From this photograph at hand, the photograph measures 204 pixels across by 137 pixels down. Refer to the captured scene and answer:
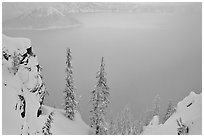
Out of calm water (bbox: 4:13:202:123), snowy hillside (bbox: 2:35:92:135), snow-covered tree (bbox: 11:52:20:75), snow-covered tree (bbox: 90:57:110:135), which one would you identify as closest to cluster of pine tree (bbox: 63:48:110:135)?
snow-covered tree (bbox: 90:57:110:135)

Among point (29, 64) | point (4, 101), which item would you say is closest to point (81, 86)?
point (29, 64)

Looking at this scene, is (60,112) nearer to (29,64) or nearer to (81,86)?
(29,64)

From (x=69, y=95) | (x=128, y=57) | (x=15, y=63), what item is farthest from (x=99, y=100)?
(x=128, y=57)

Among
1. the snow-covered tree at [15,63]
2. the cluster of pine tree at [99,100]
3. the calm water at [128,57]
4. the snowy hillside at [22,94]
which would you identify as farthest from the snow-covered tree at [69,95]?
the calm water at [128,57]

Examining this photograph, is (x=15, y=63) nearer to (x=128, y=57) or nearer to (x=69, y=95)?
(x=69, y=95)

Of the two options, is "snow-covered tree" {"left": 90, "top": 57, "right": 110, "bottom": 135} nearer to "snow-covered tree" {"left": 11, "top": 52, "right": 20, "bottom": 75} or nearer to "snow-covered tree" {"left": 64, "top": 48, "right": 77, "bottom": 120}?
"snow-covered tree" {"left": 64, "top": 48, "right": 77, "bottom": 120}

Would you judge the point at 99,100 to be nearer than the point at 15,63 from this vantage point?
No
